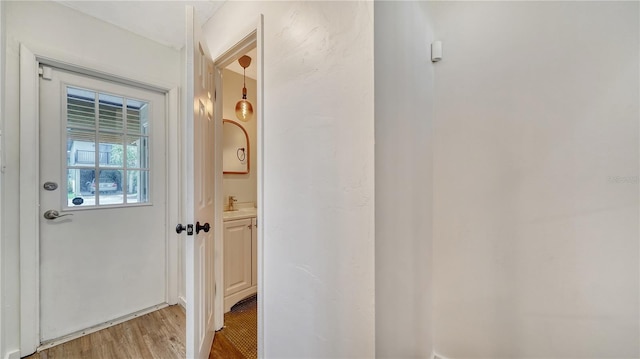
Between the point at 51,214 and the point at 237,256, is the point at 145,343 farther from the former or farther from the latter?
the point at 51,214

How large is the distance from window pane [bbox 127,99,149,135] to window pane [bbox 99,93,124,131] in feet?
0.17

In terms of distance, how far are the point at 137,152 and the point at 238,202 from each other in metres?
0.99

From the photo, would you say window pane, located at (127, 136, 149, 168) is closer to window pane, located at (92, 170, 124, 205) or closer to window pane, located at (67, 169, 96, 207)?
window pane, located at (92, 170, 124, 205)

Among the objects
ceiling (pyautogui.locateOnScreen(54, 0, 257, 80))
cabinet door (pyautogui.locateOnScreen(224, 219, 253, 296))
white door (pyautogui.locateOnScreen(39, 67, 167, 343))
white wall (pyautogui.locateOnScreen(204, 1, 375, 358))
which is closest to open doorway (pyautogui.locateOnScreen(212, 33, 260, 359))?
cabinet door (pyautogui.locateOnScreen(224, 219, 253, 296))

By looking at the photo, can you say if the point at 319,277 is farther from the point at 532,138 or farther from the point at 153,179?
the point at 153,179

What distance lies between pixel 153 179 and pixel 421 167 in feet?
7.01

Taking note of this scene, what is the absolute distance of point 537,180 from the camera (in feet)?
3.58

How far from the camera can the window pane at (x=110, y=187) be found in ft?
6.02

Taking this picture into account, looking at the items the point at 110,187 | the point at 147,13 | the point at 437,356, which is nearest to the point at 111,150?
the point at 110,187

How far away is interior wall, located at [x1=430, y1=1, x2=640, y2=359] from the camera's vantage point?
956mm

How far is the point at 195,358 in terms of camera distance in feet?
4.04

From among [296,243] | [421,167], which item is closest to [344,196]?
[296,243]

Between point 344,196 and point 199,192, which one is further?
point 199,192

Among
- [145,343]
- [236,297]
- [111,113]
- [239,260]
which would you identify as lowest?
[145,343]
